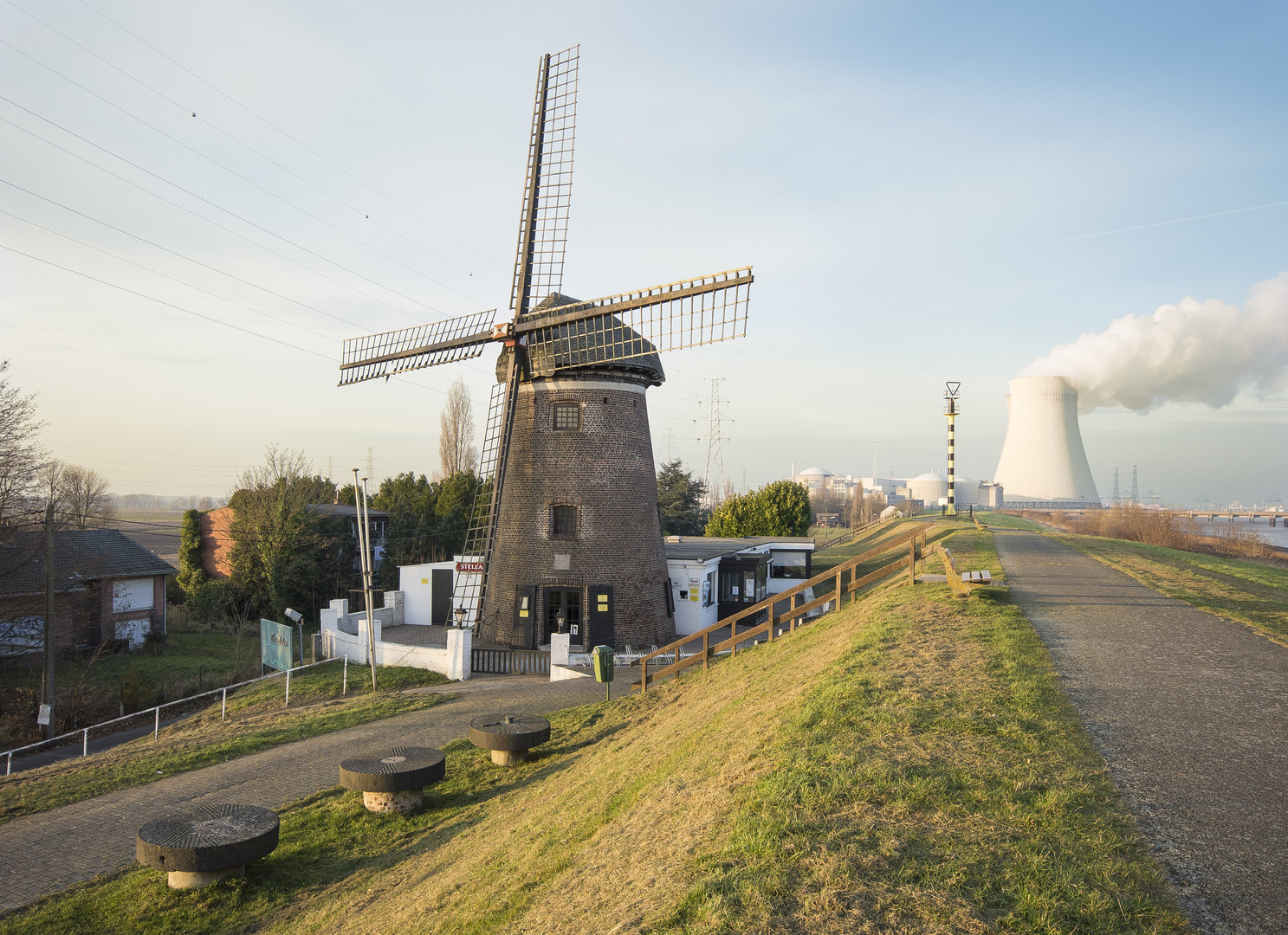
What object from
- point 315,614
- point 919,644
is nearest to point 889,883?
point 919,644

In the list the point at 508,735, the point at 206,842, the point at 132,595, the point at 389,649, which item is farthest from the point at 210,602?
the point at 206,842

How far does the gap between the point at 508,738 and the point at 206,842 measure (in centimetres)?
432

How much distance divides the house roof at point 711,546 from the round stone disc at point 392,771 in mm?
14755

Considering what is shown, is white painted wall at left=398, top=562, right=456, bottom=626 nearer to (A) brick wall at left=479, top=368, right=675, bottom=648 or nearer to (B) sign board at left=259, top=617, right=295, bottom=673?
(B) sign board at left=259, top=617, right=295, bottom=673

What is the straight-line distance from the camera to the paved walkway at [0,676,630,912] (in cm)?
966

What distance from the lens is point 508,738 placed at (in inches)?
468

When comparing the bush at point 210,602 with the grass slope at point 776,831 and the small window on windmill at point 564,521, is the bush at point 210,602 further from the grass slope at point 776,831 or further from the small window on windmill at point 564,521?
the grass slope at point 776,831

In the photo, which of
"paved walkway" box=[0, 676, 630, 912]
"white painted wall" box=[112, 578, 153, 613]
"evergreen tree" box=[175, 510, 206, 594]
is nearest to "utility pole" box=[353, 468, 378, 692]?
"paved walkway" box=[0, 676, 630, 912]

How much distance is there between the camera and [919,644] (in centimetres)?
1052

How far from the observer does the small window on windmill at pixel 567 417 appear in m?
21.5

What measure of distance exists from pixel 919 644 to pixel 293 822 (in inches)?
357

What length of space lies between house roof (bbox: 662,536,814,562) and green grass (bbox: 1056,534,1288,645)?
10926 millimetres

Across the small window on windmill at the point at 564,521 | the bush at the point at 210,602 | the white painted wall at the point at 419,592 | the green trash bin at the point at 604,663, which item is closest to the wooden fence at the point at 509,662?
Result: the small window on windmill at the point at 564,521

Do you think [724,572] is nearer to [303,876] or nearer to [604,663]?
[604,663]
